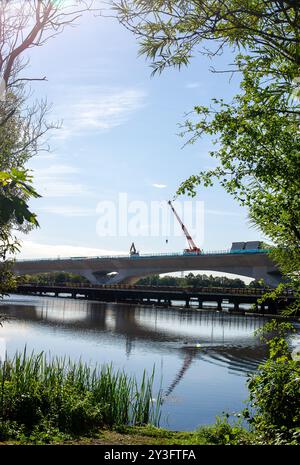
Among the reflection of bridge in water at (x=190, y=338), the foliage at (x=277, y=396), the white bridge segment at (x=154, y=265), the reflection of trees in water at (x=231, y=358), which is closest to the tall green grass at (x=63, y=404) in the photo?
the foliage at (x=277, y=396)

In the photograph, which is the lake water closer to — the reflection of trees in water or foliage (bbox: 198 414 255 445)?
the reflection of trees in water

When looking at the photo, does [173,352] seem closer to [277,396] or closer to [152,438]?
[152,438]

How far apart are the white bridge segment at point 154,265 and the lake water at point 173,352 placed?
89.4 feet

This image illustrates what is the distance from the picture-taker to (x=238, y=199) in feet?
27.7

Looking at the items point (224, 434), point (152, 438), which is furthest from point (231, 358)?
point (224, 434)

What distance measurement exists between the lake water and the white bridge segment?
2726 cm

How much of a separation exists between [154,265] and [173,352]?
229 feet

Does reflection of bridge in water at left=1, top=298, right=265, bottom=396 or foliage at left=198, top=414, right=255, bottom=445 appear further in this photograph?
reflection of bridge in water at left=1, top=298, right=265, bottom=396

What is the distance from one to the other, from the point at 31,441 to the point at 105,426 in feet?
13.0

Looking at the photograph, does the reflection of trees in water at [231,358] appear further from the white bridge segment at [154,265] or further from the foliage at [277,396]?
the white bridge segment at [154,265]

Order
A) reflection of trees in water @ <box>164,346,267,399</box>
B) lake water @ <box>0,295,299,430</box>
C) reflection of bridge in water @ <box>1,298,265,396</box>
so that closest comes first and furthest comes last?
lake water @ <box>0,295,299,430</box> < reflection of trees in water @ <box>164,346,267,399</box> < reflection of bridge in water @ <box>1,298,265,396</box>

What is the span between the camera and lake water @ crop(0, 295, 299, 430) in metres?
18.1

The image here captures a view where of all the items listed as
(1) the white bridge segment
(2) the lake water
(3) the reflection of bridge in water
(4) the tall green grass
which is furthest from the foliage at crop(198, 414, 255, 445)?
(1) the white bridge segment

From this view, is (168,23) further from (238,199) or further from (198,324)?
(198,324)
